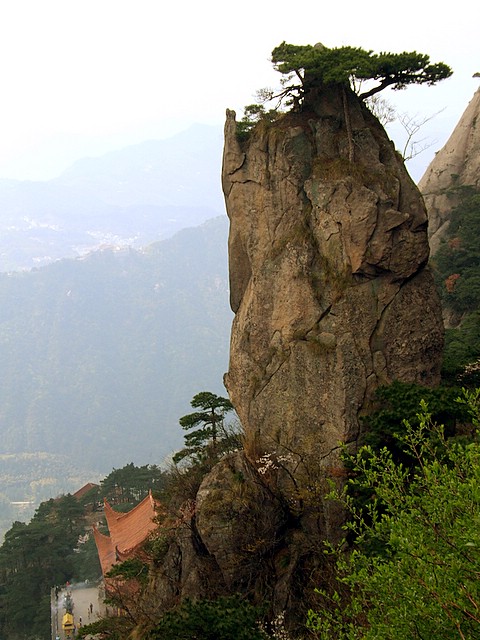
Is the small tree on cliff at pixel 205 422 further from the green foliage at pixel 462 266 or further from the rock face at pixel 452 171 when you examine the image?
the rock face at pixel 452 171

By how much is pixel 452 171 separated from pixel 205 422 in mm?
28491

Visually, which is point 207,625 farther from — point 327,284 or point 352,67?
point 352,67

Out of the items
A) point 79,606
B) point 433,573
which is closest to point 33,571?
point 79,606

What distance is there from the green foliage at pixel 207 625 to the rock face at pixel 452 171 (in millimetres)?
30571

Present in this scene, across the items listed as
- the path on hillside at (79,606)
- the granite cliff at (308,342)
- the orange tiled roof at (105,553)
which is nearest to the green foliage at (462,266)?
the granite cliff at (308,342)

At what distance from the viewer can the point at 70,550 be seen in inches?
1459

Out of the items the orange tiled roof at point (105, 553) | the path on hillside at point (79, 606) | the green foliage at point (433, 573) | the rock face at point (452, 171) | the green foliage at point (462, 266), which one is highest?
the rock face at point (452, 171)

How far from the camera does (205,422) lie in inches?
786

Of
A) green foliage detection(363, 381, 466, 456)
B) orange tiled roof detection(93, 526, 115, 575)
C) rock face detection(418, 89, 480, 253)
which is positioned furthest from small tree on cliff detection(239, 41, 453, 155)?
rock face detection(418, 89, 480, 253)

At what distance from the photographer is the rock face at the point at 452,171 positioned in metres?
39.6

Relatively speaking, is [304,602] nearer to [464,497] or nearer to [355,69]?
[464,497]

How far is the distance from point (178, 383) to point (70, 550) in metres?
147

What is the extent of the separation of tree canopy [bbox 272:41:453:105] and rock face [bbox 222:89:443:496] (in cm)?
71

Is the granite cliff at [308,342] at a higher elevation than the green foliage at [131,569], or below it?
higher
